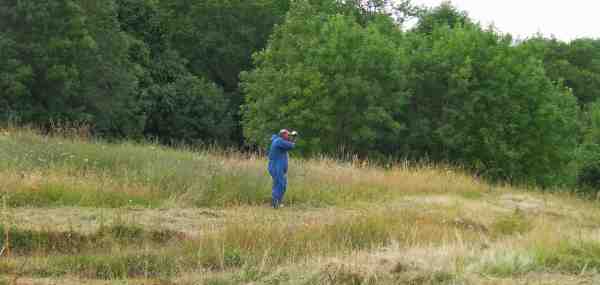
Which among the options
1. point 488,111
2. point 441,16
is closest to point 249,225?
point 488,111

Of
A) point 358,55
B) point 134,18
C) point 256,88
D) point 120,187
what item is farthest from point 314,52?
point 120,187

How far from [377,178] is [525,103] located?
712 inches

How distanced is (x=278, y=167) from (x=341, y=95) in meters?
18.1

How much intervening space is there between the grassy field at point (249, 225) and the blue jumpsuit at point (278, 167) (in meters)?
0.44

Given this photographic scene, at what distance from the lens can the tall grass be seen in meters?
12.2

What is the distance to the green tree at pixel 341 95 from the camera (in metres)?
31.5

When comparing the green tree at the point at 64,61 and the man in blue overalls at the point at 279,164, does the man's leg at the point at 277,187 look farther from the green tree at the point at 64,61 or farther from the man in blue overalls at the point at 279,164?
the green tree at the point at 64,61

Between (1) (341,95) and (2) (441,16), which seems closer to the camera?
(1) (341,95)

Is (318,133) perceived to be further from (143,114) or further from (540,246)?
(540,246)

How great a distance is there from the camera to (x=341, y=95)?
31.3 metres

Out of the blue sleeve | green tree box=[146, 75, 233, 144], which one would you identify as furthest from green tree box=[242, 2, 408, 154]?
the blue sleeve

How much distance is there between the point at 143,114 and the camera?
40.6 m

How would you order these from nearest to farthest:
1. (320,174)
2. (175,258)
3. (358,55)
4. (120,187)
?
(175,258) < (120,187) < (320,174) < (358,55)

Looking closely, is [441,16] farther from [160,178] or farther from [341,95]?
[160,178]
